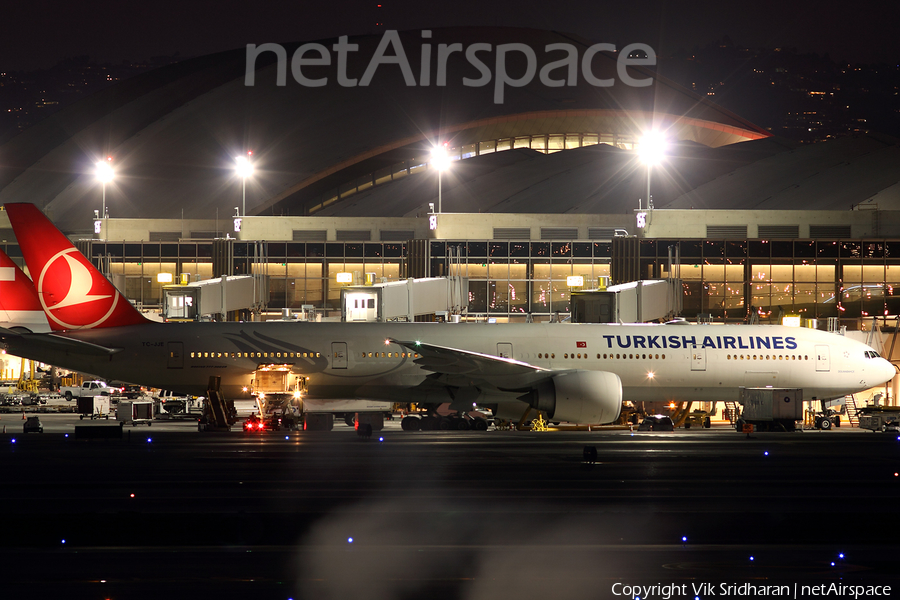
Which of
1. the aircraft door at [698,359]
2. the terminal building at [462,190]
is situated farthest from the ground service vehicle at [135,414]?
the aircraft door at [698,359]

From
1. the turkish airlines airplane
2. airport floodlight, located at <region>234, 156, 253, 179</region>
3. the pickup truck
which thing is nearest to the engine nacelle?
the turkish airlines airplane

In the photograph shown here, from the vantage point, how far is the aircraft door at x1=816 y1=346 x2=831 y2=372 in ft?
107

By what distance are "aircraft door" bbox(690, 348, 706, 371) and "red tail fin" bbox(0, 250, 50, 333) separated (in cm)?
2839

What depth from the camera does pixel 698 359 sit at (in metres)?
31.9

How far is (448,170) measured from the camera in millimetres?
76000

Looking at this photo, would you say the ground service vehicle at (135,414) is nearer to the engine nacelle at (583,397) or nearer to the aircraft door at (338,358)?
the aircraft door at (338,358)

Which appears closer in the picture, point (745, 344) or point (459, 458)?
point (459, 458)

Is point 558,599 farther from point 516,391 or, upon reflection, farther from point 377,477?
point 516,391

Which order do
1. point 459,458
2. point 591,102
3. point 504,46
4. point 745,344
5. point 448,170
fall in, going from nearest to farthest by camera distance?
point 459,458 < point 745,344 < point 448,170 < point 591,102 < point 504,46

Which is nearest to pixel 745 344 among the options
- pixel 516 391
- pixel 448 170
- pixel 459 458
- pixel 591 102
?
pixel 516 391

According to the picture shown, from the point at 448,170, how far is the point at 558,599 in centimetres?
6862

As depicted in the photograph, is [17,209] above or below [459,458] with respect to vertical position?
above

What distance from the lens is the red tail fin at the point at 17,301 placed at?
43.1m

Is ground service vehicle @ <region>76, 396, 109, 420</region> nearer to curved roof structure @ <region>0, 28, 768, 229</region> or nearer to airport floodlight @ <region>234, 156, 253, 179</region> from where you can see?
airport floodlight @ <region>234, 156, 253, 179</region>
